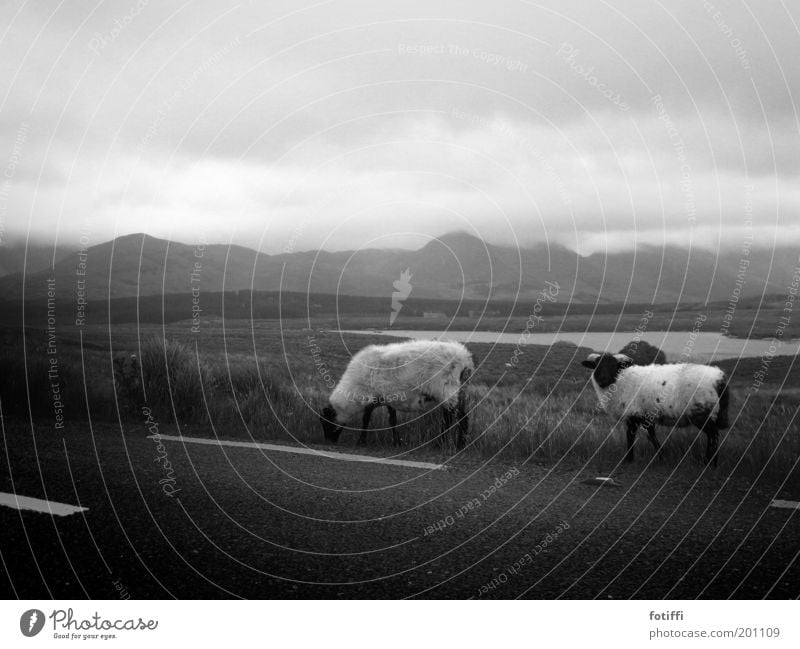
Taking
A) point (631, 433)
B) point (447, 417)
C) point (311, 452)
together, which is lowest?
point (311, 452)

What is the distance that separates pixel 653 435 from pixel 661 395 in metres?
0.50

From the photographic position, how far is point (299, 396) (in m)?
9.28

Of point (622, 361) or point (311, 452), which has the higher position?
point (622, 361)

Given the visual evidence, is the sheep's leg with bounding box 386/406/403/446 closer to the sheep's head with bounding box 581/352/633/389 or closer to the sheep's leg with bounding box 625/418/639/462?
the sheep's head with bounding box 581/352/633/389

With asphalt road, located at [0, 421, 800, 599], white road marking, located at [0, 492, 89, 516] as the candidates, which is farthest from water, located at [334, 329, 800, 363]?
white road marking, located at [0, 492, 89, 516]

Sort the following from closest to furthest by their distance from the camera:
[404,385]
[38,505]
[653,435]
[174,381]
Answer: [38,505]
[653,435]
[404,385]
[174,381]

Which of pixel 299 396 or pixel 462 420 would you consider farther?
pixel 299 396

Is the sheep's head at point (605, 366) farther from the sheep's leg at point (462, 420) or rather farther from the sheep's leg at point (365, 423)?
the sheep's leg at point (365, 423)

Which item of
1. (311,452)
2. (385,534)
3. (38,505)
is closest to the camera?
(385,534)

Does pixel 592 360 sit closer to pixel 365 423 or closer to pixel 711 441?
pixel 711 441

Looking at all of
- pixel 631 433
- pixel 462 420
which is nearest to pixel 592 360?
pixel 631 433

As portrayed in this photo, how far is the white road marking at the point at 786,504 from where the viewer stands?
5164 mm

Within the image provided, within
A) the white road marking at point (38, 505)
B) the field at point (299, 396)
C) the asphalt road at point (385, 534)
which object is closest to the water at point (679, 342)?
the field at point (299, 396)
